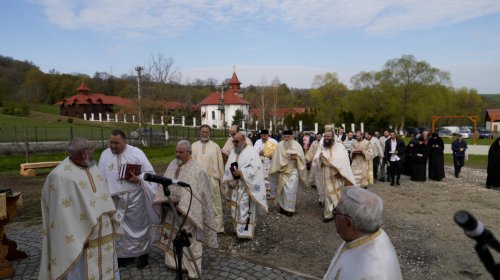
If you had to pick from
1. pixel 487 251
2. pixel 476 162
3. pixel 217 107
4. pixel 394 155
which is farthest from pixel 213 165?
pixel 217 107

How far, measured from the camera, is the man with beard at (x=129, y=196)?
520 centimetres

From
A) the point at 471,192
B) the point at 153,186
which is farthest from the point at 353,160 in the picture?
the point at 153,186

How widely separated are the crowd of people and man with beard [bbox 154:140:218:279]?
14 mm

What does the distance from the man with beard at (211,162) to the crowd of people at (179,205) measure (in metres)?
0.02

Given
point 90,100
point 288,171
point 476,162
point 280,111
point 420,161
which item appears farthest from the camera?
point 90,100

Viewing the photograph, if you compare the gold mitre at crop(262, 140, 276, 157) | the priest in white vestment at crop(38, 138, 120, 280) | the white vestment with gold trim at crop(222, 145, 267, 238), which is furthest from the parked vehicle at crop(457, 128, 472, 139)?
the priest in white vestment at crop(38, 138, 120, 280)

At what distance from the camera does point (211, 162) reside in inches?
286

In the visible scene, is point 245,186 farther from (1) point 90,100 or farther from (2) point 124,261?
(1) point 90,100

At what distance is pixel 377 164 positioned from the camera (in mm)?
13391

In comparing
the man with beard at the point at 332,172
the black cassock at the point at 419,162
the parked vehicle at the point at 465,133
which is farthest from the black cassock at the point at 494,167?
the parked vehicle at the point at 465,133

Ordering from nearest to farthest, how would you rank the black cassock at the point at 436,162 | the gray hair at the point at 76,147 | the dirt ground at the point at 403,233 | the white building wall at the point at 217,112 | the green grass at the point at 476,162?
the gray hair at the point at 76,147
the dirt ground at the point at 403,233
the black cassock at the point at 436,162
the green grass at the point at 476,162
the white building wall at the point at 217,112

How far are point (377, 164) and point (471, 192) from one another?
10.5ft

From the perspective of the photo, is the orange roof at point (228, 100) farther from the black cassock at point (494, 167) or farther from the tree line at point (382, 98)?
the black cassock at point (494, 167)

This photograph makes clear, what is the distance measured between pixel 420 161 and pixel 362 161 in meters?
2.55
